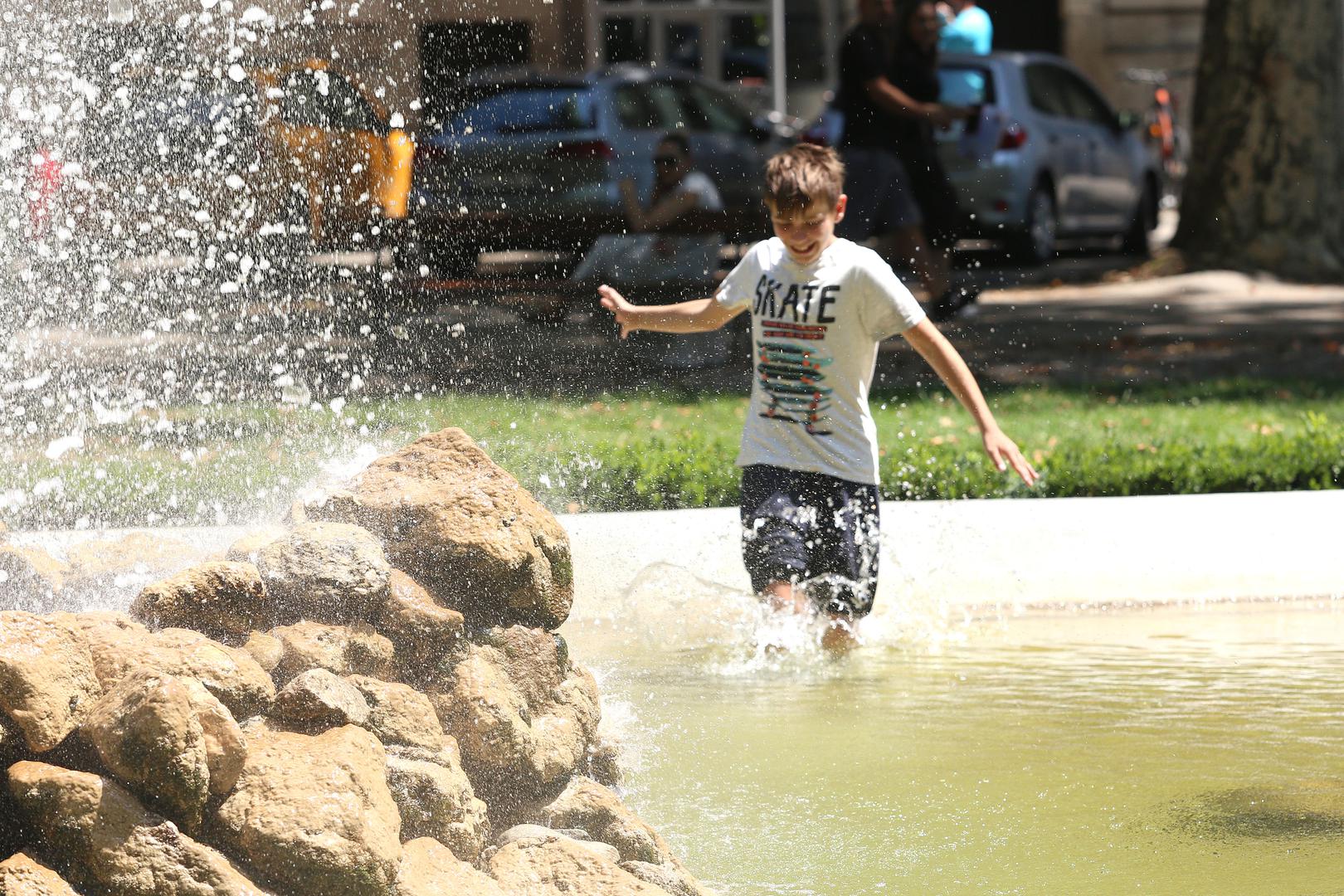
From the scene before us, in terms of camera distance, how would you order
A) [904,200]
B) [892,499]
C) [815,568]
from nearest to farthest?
[815,568], [892,499], [904,200]

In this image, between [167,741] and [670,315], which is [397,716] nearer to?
[167,741]

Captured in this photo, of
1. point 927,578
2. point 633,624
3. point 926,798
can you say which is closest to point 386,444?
point 633,624

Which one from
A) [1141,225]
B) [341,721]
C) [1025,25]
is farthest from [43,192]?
[1025,25]

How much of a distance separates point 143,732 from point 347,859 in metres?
0.38

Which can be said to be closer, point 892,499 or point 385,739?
point 385,739

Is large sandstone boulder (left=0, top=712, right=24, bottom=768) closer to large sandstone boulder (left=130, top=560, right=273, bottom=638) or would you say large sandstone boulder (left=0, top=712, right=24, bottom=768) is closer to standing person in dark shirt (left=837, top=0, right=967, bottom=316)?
large sandstone boulder (left=130, top=560, right=273, bottom=638)

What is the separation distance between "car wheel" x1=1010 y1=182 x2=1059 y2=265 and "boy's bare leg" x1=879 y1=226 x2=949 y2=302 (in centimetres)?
539

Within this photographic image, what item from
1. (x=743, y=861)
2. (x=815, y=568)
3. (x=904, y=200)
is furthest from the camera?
(x=904, y=200)

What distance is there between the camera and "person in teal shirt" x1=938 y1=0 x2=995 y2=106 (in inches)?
615

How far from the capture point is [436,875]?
315 centimetres

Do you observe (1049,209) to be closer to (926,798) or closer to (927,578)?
(927,578)

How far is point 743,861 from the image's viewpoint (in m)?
3.70

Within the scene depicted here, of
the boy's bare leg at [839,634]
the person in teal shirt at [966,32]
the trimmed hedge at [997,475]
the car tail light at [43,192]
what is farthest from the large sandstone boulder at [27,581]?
the person in teal shirt at [966,32]

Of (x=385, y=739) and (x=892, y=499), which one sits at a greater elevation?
(x=385, y=739)
